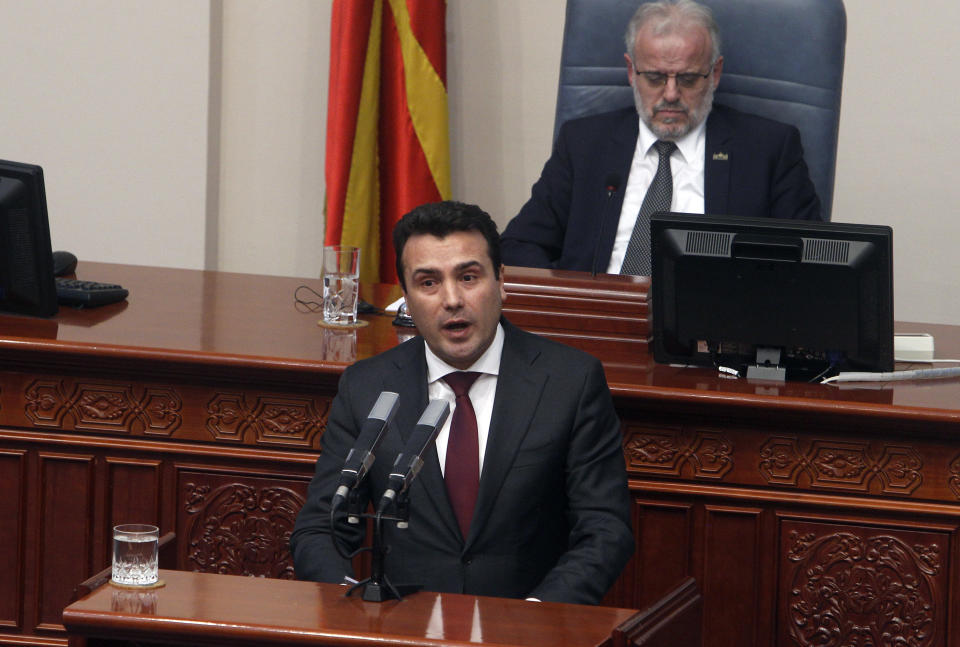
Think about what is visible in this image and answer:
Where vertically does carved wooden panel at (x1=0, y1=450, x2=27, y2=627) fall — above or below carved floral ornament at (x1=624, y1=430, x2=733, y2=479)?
below

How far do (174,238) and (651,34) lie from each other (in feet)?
7.08

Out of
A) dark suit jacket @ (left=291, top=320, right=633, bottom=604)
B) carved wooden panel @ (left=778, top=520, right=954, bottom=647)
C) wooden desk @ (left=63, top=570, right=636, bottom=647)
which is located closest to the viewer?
wooden desk @ (left=63, top=570, right=636, bottom=647)

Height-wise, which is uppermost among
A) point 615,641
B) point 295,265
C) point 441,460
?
point 295,265

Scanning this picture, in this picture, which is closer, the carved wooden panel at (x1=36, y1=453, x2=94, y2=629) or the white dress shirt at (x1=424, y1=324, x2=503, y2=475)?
the white dress shirt at (x1=424, y1=324, x2=503, y2=475)

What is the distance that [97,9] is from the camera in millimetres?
5062

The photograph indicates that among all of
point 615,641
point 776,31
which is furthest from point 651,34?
point 615,641

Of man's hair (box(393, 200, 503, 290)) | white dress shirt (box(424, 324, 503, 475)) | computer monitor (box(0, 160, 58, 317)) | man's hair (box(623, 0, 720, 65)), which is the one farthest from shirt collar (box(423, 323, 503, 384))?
man's hair (box(623, 0, 720, 65))

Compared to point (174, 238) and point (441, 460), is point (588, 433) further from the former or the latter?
point (174, 238)

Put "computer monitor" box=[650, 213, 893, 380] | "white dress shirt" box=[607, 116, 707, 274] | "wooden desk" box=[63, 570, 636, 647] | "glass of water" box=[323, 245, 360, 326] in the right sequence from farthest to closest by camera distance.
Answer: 1. "white dress shirt" box=[607, 116, 707, 274]
2. "glass of water" box=[323, 245, 360, 326]
3. "computer monitor" box=[650, 213, 893, 380]
4. "wooden desk" box=[63, 570, 636, 647]

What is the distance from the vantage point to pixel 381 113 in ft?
16.3

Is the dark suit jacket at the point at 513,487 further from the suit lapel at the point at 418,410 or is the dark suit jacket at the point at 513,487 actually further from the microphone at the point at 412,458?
the microphone at the point at 412,458

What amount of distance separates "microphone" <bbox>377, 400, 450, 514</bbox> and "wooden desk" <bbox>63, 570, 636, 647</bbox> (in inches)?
5.9

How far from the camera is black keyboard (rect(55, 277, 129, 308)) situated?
3.21m

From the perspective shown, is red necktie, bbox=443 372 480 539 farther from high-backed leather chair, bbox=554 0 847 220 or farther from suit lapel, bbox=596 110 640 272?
high-backed leather chair, bbox=554 0 847 220
